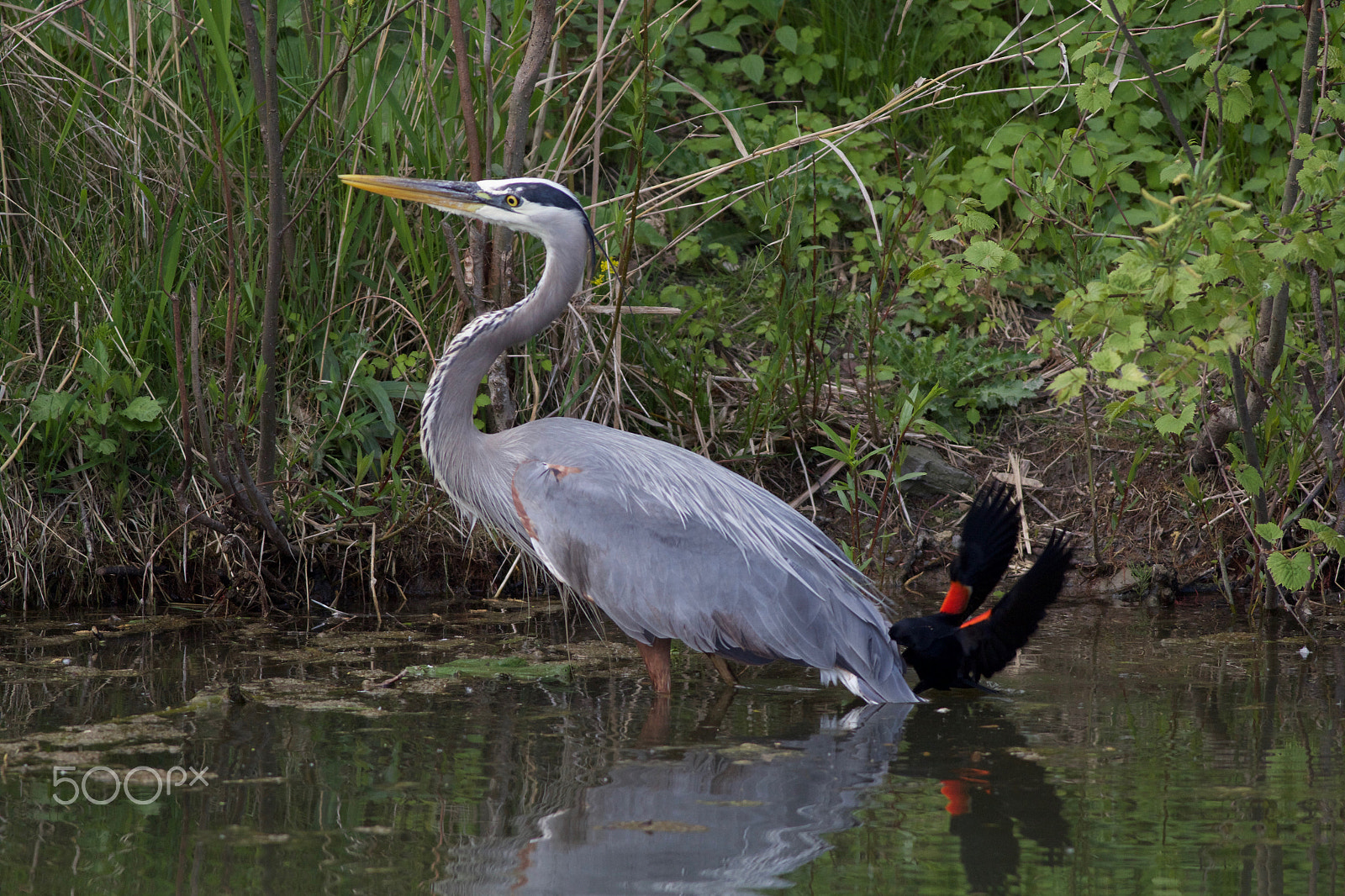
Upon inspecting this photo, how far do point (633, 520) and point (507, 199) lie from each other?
1.26 meters

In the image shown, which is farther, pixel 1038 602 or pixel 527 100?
pixel 527 100

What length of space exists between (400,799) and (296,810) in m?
0.25

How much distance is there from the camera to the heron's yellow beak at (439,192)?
477cm

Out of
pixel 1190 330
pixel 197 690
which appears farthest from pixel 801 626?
pixel 197 690

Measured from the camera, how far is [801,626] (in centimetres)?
440

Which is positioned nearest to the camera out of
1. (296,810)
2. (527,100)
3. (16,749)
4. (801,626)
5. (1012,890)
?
(1012,890)

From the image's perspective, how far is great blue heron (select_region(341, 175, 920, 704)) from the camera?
4.40 meters

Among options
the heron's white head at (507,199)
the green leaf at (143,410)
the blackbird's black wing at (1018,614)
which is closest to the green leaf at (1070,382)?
the blackbird's black wing at (1018,614)

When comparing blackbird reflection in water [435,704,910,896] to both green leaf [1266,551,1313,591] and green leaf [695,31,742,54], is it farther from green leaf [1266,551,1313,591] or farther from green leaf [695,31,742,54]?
green leaf [695,31,742,54]

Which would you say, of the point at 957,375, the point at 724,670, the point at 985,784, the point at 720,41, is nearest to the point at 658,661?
the point at 724,670

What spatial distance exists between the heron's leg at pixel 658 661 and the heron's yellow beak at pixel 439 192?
169cm

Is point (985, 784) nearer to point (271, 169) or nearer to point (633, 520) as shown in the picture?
point (633, 520)

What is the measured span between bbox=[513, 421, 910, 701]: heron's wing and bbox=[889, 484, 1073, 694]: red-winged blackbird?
0.44 ft

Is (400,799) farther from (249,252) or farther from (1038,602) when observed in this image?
(249,252)
